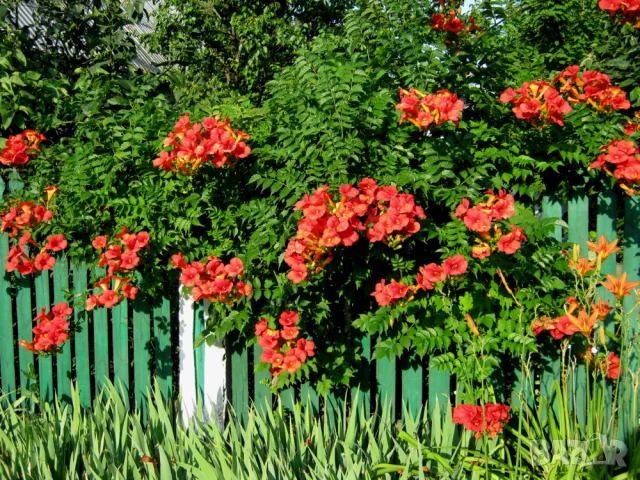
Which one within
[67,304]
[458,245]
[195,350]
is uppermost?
[458,245]

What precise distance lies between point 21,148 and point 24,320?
3.50 feet

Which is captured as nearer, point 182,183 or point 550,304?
point 550,304

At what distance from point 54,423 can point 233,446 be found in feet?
3.11

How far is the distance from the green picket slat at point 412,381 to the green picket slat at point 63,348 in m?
1.95

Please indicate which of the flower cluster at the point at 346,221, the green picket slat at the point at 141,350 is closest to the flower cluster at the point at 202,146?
the flower cluster at the point at 346,221

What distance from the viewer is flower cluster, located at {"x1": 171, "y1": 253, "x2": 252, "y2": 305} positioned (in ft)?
9.31

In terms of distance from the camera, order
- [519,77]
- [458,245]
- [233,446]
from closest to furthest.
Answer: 1. [233,446]
2. [458,245]
3. [519,77]

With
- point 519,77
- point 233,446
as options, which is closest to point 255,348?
point 233,446

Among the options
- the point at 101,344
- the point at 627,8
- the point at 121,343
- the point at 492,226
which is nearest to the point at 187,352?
the point at 121,343

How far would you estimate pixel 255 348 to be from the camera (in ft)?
10.7

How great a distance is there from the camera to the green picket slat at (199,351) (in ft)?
11.1

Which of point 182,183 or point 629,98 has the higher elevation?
point 629,98

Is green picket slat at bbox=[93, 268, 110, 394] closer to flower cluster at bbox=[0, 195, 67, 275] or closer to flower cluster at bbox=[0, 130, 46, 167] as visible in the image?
flower cluster at bbox=[0, 195, 67, 275]

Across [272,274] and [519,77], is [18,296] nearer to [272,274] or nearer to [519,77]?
[272,274]
